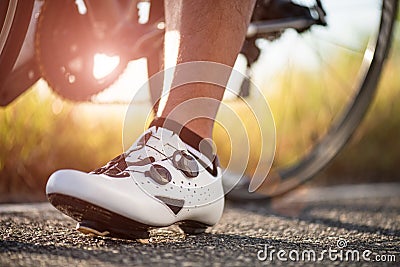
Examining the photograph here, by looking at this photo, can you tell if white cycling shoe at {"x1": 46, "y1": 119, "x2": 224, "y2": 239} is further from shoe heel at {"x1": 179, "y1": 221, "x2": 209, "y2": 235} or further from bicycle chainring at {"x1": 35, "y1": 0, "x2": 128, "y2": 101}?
bicycle chainring at {"x1": 35, "y1": 0, "x2": 128, "y2": 101}

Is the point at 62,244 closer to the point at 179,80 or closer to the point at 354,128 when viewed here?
the point at 179,80

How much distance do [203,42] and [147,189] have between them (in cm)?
26

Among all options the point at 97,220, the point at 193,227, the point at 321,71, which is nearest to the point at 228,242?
the point at 193,227

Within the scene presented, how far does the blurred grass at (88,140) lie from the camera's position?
87.4 inches

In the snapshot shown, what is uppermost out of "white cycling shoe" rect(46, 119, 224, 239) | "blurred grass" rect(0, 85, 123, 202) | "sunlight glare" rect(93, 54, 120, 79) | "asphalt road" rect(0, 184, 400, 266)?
"sunlight glare" rect(93, 54, 120, 79)

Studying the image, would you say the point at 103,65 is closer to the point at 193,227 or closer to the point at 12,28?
the point at 12,28

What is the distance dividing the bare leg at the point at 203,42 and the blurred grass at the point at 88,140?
3.22ft

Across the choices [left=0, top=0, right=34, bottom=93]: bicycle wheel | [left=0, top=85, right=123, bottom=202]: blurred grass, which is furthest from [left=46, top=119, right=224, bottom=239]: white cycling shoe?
[left=0, top=85, right=123, bottom=202]: blurred grass

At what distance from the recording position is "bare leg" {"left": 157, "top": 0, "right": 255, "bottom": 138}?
3.86 ft

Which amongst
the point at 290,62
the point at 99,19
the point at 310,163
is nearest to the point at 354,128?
the point at 310,163

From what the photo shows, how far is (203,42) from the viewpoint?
1177 mm

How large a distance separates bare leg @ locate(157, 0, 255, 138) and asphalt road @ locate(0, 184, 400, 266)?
212 mm

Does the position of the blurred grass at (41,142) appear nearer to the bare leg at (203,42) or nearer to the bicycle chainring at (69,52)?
the bicycle chainring at (69,52)

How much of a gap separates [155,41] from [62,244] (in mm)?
634
